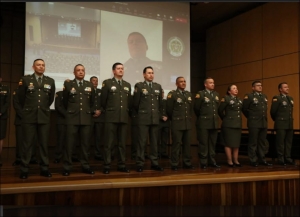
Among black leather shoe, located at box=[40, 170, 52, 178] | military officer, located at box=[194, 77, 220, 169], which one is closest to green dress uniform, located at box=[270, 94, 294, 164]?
military officer, located at box=[194, 77, 220, 169]

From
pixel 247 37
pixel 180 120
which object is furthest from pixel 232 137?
pixel 247 37

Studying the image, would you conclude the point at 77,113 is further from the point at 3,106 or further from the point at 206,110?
the point at 206,110

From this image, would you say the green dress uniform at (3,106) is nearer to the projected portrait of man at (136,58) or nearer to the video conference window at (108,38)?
the video conference window at (108,38)

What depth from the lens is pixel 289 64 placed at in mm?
6988

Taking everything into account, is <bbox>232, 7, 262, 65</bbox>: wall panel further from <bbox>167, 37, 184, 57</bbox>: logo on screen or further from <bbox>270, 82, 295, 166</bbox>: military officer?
<bbox>270, 82, 295, 166</bbox>: military officer

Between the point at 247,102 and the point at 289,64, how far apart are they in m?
2.89

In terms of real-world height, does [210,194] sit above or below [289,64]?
below

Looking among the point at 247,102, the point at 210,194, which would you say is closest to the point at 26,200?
the point at 210,194

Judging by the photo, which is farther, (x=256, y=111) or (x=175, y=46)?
(x=175, y=46)

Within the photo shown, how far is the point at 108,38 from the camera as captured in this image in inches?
251

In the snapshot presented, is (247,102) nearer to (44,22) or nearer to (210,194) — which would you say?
(210,194)

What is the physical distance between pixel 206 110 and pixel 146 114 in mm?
937

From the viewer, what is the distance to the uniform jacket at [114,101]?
3.69 m

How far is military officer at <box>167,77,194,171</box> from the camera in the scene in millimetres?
4133
